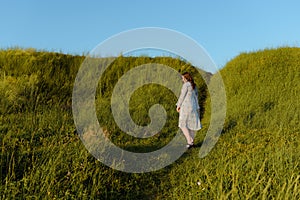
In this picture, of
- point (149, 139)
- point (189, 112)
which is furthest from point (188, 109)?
point (149, 139)

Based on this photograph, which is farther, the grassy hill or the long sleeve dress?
the long sleeve dress

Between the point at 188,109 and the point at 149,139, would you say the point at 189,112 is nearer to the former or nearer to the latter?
the point at 188,109

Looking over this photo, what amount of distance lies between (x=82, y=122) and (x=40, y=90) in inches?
234

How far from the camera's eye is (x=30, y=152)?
29.1 feet

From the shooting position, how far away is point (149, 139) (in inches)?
528

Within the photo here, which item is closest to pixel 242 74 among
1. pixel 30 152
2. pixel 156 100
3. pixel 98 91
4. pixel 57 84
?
pixel 156 100

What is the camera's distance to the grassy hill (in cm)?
741

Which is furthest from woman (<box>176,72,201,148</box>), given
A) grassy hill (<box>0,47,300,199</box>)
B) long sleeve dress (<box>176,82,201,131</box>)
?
grassy hill (<box>0,47,300,199</box>)

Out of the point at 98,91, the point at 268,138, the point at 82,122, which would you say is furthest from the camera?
the point at 98,91

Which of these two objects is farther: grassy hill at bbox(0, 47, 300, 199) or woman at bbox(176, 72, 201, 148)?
woman at bbox(176, 72, 201, 148)

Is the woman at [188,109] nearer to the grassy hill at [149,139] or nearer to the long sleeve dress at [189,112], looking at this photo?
the long sleeve dress at [189,112]

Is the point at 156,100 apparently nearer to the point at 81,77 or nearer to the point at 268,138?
the point at 81,77

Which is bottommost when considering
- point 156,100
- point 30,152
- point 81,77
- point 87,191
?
point 87,191

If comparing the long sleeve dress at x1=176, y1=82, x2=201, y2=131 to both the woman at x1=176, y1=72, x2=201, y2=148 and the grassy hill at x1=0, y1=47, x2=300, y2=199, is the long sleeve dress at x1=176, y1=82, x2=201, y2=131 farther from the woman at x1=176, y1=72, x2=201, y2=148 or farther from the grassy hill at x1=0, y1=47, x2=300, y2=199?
the grassy hill at x1=0, y1=47, x2=300, y2=199
